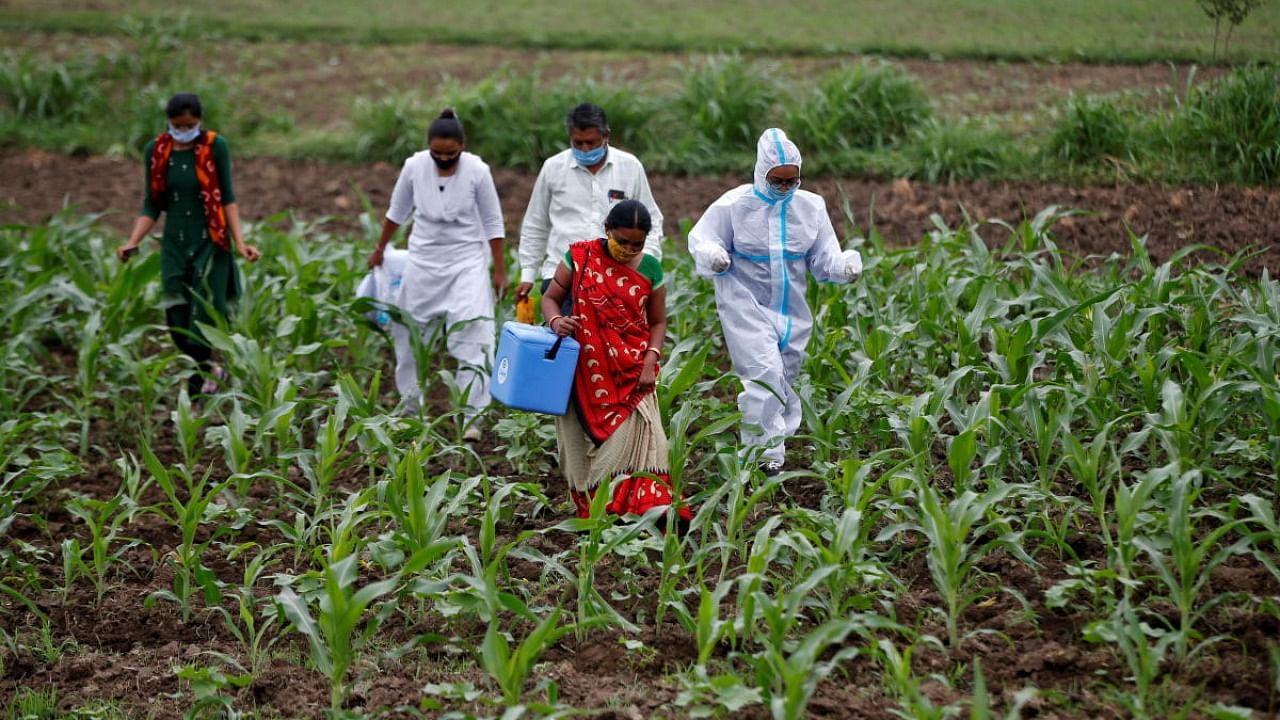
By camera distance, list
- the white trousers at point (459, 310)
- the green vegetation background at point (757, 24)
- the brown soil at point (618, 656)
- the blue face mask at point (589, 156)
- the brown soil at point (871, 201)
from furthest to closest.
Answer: the green vegetation background at point (757, 24)
the brown soil at point (871, 201)
the white trousers at point (459, 310)
the blue face mask at point (589, 156)
the brown soil at point (618, 656)

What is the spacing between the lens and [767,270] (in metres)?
5.88

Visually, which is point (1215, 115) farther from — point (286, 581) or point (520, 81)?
point (286, 581)

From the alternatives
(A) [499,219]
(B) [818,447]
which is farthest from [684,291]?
(B) [818,447]

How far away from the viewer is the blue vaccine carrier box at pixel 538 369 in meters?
5.23

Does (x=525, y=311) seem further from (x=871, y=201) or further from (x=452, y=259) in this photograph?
(x=871, y=201)

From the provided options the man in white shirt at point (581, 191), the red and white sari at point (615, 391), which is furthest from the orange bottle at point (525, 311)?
the red and white sari at point (615, 391)

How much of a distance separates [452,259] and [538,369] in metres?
1.72

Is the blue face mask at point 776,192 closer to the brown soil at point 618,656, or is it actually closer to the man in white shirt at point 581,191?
the man in white shirt at point 581,191

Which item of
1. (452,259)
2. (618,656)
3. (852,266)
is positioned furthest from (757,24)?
(618,656)

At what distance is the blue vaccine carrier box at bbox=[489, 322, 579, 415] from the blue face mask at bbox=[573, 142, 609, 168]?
1113 mm

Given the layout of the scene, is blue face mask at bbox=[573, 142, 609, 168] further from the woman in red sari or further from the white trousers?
the white trousers

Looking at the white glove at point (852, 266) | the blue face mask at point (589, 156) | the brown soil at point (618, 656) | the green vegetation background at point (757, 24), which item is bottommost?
the brown soil at point (618, 656)

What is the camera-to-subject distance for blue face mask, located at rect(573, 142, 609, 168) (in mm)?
6102

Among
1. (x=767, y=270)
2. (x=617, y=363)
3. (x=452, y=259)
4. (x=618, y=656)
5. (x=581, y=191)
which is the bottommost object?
(x=618, y=656)
